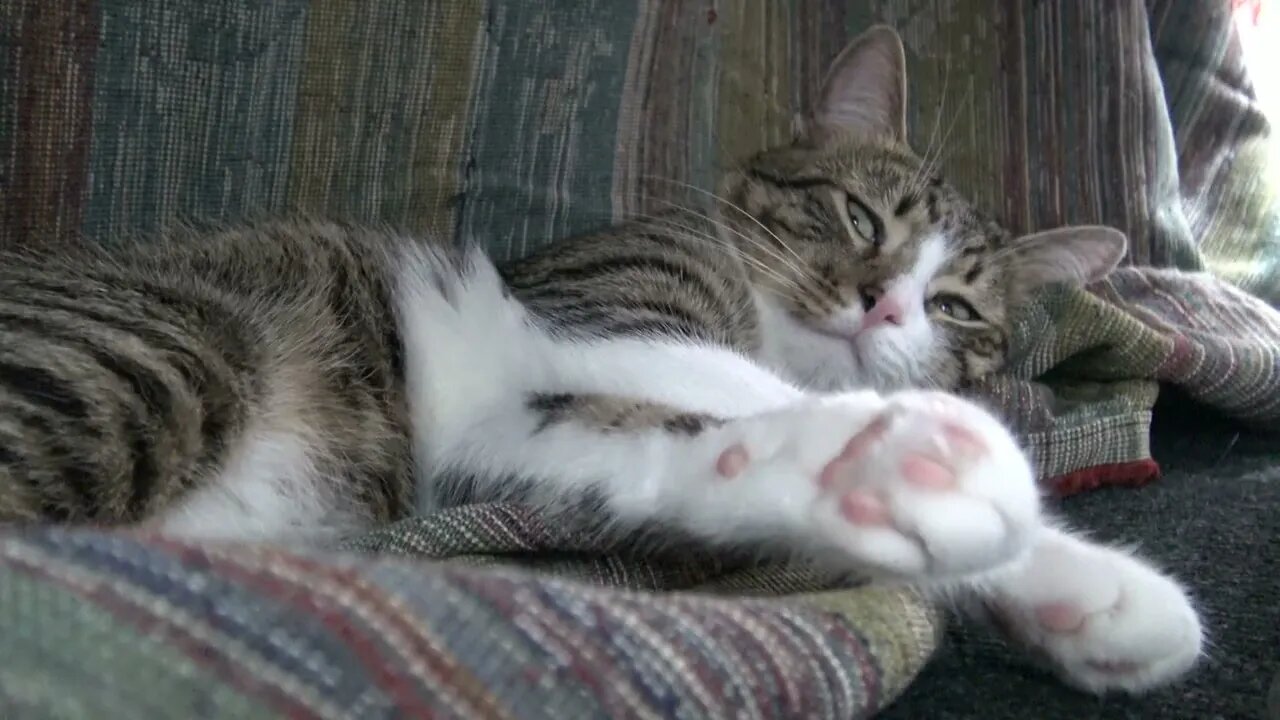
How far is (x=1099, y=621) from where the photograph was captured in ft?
2.14

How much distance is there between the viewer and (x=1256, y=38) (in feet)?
6.48

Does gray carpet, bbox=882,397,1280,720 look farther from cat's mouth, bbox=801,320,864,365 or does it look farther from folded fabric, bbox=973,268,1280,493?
cat's mouth, bbox=801,320,864,365

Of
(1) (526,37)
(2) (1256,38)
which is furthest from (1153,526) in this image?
(2) (1256,38)

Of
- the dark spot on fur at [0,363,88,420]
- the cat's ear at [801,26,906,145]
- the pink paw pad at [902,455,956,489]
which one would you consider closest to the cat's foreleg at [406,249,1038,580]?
the pink paw pad at [902,455,956,489]

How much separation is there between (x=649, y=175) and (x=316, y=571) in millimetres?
1104

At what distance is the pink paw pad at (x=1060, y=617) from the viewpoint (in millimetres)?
657

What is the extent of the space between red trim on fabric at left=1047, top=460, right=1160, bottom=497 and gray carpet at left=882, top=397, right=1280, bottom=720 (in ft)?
0.04

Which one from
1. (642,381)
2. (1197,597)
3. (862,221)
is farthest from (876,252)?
(1197,597)

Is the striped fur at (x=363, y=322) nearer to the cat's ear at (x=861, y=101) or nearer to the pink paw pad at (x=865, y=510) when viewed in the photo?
the cat's ear at (x=861, y=101)

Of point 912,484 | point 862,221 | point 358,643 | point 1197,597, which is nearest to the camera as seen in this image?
point 358,643

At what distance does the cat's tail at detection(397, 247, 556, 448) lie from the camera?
37.4 inches

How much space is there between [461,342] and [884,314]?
0.48 meters

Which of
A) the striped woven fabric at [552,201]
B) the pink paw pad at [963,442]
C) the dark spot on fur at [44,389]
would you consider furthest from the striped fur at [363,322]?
the pink paw pad at [963,442]

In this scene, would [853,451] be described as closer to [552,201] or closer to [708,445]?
[708,445]
